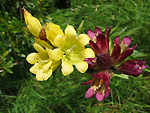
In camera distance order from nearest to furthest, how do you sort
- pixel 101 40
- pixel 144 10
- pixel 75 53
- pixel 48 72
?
pixel 48 72, pixel 75 53, pixel 101 40, pixel 144 10

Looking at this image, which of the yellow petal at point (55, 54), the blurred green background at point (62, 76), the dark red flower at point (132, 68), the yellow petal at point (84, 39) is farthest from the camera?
the blurred green background at point (62, 76)

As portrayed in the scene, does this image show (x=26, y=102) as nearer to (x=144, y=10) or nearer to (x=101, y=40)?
(x=101, y=40)

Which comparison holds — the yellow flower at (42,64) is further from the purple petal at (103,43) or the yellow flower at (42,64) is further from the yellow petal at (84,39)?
the purple petal at (103,43)

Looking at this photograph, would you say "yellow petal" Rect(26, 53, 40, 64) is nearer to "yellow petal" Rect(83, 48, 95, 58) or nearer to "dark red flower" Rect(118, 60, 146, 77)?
"yellow petal" Rect(83, 48, 95, 58)

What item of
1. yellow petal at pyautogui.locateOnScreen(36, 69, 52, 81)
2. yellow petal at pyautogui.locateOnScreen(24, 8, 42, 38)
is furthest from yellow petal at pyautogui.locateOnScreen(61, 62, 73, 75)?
yellow petal at pyautogui.locateOnScreen(24, 8, 42, 38)

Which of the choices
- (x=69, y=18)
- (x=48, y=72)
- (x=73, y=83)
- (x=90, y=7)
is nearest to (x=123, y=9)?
(x=90, y=7)

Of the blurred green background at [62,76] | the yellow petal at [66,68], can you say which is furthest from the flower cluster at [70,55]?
the blurred green background at [62,76]

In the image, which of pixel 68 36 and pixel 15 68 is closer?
pixel 68 36
